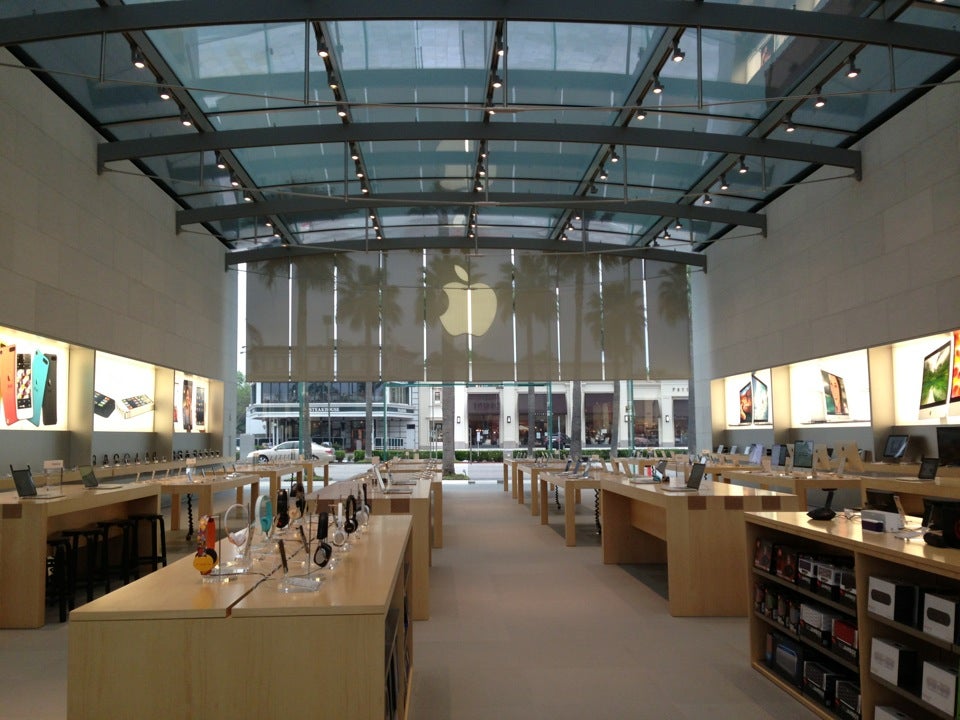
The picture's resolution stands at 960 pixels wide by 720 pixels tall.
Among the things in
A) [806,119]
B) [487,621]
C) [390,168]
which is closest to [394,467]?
[390,168]

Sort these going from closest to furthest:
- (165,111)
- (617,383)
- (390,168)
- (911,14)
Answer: (911,14)
(165,111)
(390,168)
(617,383)

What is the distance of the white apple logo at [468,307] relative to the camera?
61.7ft

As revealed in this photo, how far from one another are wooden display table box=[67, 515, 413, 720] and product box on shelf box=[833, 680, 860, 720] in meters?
2.39

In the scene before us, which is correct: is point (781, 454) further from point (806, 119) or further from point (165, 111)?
point (165, 111)

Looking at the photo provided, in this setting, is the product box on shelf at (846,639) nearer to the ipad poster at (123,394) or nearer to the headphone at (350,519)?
the headphone at (350,519)

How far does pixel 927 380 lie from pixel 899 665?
339 inches

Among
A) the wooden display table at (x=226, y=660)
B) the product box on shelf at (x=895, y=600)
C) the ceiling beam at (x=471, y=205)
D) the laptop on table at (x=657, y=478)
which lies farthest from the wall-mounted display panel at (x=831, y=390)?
the wooden display table at (x=226, y=660)

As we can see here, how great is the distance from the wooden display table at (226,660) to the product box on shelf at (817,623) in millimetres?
2546

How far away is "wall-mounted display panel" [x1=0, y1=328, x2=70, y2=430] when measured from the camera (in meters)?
9.18

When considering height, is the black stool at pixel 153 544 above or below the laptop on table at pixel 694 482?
below

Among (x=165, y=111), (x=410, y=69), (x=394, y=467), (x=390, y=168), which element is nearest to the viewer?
(x=410, y=69)

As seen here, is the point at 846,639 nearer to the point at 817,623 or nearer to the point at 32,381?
the point at 817,623

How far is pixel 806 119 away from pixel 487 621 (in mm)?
9330

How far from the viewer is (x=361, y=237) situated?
705 inches
